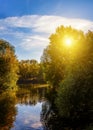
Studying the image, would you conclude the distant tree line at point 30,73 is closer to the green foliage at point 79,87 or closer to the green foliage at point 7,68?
the green foliage at point 7,68

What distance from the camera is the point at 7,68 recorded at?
263 ft

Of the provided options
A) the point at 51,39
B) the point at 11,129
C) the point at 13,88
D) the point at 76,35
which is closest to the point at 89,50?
the point at 11,129

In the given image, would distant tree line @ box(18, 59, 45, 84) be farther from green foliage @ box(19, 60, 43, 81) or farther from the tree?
the tree

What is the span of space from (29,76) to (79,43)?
475 feet

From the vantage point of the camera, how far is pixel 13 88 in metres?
85.8

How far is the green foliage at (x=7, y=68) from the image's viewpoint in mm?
77938

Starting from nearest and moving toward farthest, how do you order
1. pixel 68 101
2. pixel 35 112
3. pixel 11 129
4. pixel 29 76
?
pixel 11 129
pixel 68 101
pixel 35 112
pixel 29 76

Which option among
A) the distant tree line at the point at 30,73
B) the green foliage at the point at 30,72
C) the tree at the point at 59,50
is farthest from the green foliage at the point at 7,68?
the green foliage at the point at 30,72

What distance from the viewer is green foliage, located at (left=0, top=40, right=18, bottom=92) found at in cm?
7794

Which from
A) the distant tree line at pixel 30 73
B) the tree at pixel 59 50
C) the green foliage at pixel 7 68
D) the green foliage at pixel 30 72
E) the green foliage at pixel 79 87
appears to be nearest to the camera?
the green foliage at pixel 79 87

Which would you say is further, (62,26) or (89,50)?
(62,26)

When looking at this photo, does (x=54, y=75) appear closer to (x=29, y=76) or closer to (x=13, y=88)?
(x=13, y=88)

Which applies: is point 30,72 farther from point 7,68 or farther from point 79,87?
point 79,87

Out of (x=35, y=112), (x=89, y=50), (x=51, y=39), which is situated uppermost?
(x=51, y=39)
